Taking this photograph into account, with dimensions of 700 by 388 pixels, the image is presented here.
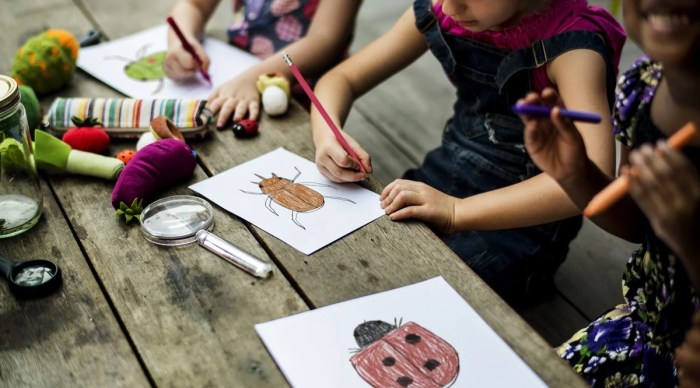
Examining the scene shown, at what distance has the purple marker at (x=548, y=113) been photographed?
85 centimetres

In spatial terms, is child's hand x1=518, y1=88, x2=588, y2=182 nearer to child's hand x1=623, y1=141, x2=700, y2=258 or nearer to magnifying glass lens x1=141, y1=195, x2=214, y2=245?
child's hand x1=623, y1=141, x2=700, y2=258

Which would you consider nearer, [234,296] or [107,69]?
[234,296]

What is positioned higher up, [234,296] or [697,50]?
[697,50]

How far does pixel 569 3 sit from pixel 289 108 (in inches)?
21.3

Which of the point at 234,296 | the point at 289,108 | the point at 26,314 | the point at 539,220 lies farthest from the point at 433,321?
the point at 289,108

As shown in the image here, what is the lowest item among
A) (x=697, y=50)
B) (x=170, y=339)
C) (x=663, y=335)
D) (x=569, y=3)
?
(x=663, y=335)

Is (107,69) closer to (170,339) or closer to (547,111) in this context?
(170,339)

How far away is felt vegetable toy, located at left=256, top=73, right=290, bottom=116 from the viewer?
56.0 inches

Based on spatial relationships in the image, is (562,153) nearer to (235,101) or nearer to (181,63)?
(235,101)

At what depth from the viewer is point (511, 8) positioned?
1229mm

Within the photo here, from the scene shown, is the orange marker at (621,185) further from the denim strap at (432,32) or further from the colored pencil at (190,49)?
the colored pencil at (190,49)

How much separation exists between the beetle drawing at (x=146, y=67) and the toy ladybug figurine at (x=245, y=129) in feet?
0.89

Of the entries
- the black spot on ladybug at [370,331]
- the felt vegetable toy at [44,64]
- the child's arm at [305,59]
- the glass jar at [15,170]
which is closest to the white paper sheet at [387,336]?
the black spot on ladybug at [370,331]

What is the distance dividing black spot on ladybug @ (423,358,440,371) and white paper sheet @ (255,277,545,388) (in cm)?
3
